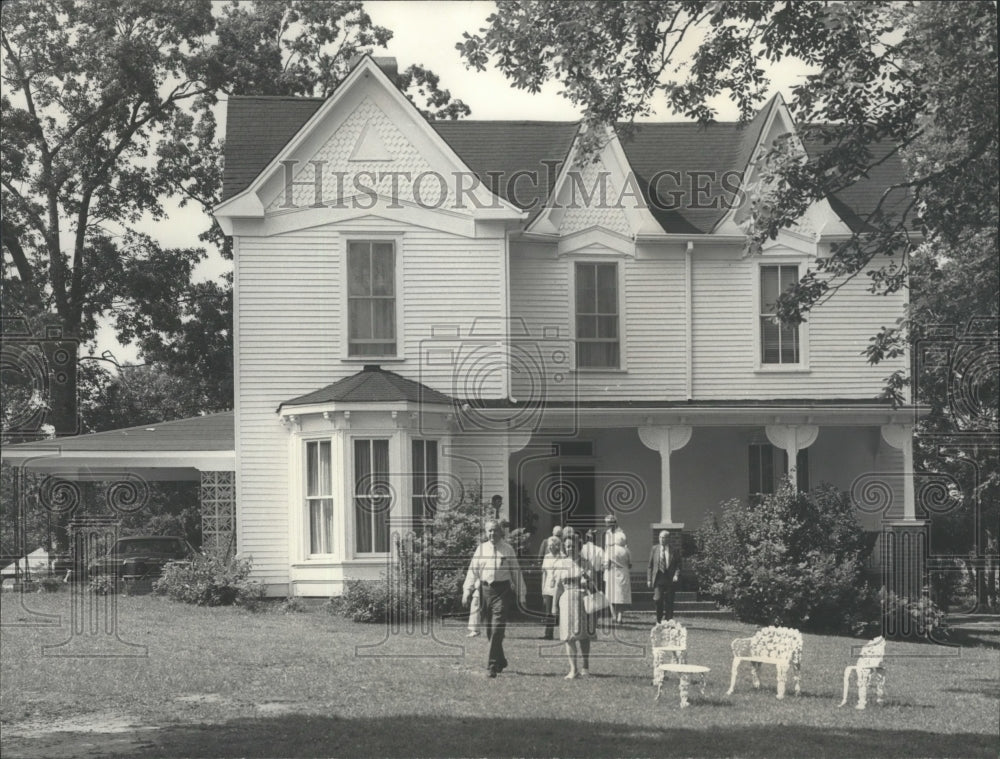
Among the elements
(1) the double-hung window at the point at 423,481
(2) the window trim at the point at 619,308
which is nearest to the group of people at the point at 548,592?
(1) the double-hung window at the point at 423,481

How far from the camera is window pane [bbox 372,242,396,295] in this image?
25828 mm

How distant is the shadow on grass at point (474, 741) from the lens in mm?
12805

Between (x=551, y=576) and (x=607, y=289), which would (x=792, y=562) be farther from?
(x=607, y=289)

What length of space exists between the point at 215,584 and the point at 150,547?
795cm

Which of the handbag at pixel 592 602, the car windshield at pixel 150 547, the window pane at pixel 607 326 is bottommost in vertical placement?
the car windshield at pixel 150 547

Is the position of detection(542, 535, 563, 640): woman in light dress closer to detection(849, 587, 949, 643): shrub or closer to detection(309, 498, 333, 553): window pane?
detection(309, 498, 333, 553): window pane

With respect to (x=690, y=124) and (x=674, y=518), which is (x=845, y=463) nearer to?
(x=674, y=518)

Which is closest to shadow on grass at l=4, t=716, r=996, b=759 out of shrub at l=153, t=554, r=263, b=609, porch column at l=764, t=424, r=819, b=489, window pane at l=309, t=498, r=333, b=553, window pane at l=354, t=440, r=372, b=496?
window pane at l=354, t=440, r=372, b=496

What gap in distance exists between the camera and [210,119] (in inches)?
1467

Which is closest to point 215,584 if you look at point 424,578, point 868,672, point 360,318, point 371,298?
point 424,578

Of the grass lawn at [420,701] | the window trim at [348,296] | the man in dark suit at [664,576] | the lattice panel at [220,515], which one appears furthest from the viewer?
the lattice panel at [220,515]

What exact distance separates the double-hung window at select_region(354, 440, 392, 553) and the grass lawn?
238cm

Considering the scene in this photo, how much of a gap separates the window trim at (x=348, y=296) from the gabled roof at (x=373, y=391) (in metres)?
0.30

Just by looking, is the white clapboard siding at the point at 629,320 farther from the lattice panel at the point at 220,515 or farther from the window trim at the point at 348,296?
the lattice panel at the point at 220,515
